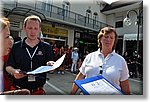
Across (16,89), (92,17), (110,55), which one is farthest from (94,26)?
(16,89)

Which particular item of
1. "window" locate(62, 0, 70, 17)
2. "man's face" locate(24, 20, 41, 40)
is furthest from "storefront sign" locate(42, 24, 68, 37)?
"man's face" locate(24, 20, 41, 40)

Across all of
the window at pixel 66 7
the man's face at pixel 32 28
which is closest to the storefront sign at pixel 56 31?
the window at pixel 66 7

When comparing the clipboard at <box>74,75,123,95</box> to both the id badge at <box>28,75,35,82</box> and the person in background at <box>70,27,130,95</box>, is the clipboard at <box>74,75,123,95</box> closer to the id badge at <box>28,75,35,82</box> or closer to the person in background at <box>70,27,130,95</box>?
the person in background at <box>70,27,130,95</box>

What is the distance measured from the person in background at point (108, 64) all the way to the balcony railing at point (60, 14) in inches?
6.6

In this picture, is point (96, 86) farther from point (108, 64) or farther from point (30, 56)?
point (30, 56)

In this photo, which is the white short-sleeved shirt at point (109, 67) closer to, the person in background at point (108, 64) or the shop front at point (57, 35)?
the person in background at point (108, 64)

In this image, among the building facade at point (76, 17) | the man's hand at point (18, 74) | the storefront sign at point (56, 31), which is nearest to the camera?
the man's hand at point (18, 74)

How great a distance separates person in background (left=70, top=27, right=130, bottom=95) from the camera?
28.3 inches

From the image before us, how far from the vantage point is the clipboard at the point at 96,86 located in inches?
26.9

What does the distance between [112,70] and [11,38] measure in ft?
1.63

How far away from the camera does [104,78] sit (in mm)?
705

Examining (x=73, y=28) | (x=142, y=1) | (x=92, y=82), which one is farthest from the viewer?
(x=73, y=28)

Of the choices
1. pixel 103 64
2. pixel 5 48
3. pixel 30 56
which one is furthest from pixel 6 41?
pixel 103 64

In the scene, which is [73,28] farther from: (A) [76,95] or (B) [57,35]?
(A) [76,95]
